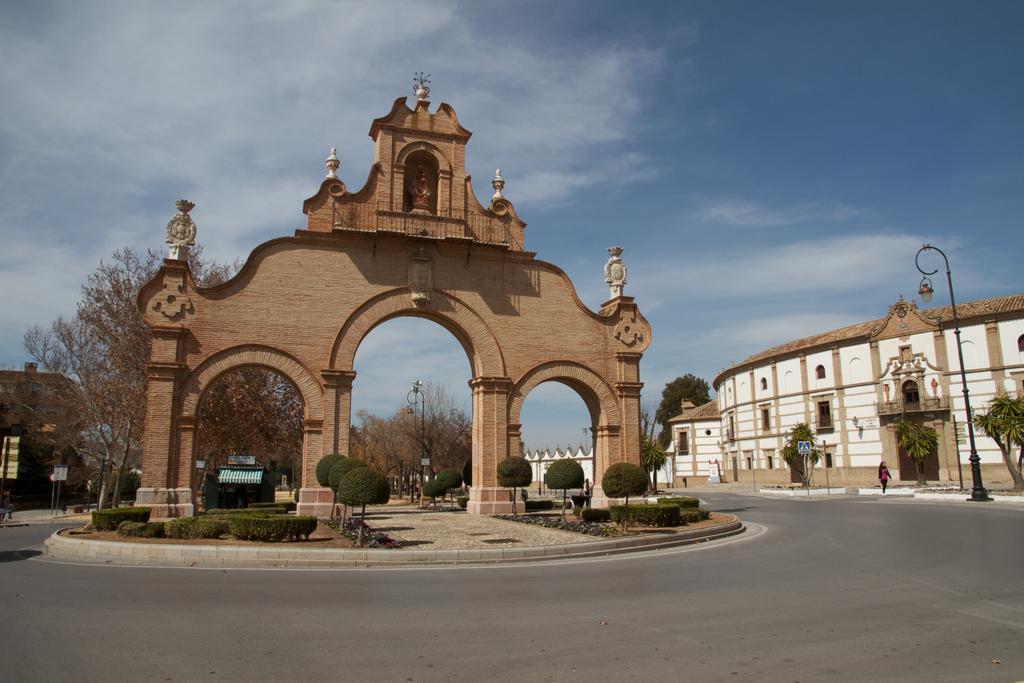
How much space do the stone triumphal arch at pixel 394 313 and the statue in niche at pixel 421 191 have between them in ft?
0.28

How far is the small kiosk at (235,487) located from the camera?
26.6 meters

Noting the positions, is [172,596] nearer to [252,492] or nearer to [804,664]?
[804,664]

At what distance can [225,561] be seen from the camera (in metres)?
13.7

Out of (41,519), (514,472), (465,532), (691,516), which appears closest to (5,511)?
(41,519)

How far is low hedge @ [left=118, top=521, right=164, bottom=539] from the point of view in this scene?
53.7ft

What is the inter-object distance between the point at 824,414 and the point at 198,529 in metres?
45.8

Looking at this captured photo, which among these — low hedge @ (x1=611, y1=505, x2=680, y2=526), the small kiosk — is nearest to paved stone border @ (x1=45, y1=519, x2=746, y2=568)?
low hedge @ (x1=611, y1=505, x2=680, y2=526)

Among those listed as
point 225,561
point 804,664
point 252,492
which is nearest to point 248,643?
point 804,664

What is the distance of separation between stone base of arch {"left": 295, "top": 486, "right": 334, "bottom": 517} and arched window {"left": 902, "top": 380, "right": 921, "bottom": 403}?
39.2m

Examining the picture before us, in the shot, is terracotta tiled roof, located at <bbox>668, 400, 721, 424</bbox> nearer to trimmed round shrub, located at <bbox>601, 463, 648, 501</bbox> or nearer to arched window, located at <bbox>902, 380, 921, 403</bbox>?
arched window, located at <bbox>902, 380, 921, 403</bbox>

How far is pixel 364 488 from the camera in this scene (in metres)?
15.8

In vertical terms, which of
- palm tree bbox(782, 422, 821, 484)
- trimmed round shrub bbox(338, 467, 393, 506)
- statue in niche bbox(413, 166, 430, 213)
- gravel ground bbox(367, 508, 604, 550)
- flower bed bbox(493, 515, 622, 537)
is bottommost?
gravel ground bbox(367, 508, 604, 550)

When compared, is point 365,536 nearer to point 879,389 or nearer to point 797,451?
point 797,451

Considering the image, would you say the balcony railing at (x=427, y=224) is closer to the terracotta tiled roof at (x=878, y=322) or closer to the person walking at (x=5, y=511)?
the person walking at (x=5, y=511)
